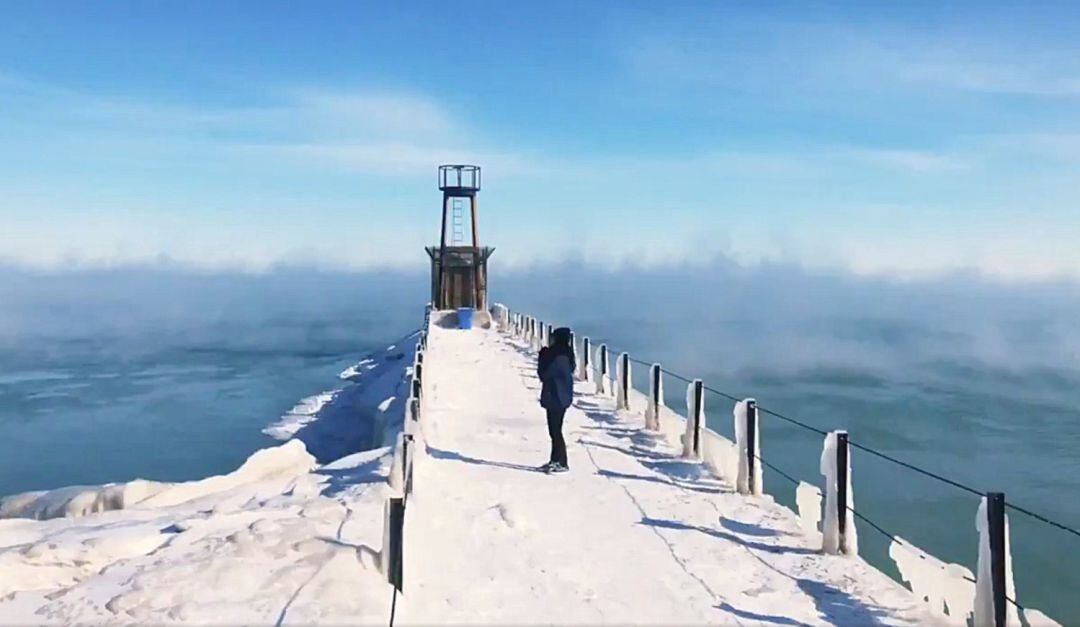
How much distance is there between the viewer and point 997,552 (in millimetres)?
6324

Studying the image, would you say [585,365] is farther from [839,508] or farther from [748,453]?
[839,508]

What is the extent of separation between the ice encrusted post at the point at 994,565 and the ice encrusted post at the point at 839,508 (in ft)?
6.76

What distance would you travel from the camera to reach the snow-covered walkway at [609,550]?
698cm

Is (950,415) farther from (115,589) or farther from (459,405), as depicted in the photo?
(115,589)

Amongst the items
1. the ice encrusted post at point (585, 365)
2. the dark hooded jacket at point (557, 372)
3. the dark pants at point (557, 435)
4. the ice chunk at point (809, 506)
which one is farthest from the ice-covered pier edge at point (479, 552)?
the ice encrusted post at point (585, 365)

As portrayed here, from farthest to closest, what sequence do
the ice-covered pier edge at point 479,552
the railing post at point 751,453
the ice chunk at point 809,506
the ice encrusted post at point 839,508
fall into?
the railing post at point 751,453
the ice chunk at point 809,506
the ice encrusted post at point 839,508
the ice-covered pier edge at point 479,552

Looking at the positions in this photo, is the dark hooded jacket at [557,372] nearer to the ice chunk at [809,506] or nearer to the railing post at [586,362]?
the ice chunk at [809,506]

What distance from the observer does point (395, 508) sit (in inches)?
269

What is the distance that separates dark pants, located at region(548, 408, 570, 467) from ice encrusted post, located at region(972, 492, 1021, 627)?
5798 mm

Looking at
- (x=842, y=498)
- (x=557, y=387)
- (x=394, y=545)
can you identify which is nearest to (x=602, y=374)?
(x=557, y=387)

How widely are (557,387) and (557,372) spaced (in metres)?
0.22

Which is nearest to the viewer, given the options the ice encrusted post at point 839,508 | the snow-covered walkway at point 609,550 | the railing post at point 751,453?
the snow-covered walkway at point 609,550

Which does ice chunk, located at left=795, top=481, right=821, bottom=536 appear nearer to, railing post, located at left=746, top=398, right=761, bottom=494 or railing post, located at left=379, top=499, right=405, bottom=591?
railing post, located at left=746, top=398, right=761, bottom=494

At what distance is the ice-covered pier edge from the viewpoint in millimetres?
6836
